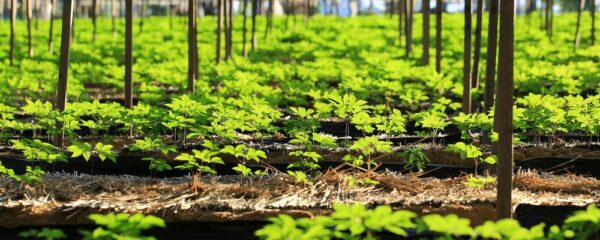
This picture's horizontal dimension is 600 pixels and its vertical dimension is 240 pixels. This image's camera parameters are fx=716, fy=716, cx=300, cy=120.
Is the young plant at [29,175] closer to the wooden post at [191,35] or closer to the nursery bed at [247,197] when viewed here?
the nursery bed at [247,197]

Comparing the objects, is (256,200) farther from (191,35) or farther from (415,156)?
(191,35)

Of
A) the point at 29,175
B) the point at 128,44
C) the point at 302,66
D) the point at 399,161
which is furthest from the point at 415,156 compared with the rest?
the point at 302,66

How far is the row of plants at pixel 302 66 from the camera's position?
1124cm

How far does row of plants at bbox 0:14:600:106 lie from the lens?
36.9ft

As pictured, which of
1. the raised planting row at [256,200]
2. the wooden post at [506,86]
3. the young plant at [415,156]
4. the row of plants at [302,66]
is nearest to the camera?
the wooden post at [506,86]

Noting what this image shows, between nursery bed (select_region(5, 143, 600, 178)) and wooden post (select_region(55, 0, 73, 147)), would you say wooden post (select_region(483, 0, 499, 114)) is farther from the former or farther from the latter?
wooden post (select_region(55, 0, 73, 147))

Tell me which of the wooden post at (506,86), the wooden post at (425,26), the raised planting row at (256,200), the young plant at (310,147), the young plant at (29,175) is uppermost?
the wooden post at (425,26)

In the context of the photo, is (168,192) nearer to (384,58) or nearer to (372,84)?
(372,84)

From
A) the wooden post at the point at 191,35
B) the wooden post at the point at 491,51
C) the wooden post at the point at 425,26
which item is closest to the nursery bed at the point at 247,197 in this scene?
the wooden post at the point at 491,51

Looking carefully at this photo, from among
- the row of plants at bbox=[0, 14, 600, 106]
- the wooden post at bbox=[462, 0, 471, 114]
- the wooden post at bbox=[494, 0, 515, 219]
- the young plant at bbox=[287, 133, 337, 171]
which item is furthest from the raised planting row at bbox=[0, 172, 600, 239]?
the row of plants at bbox=[0, 14, 600, 106]

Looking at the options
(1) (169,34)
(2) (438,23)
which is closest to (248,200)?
(2) (438,23)

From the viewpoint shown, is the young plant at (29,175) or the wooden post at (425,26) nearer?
the young plant at (29,175)

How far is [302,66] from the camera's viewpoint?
14961mm

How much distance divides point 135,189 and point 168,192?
332 mm
